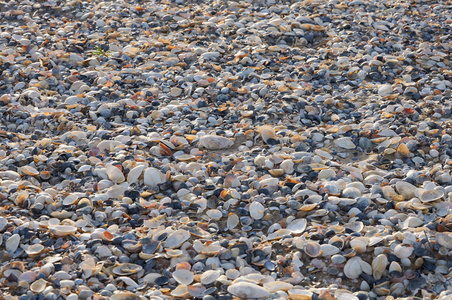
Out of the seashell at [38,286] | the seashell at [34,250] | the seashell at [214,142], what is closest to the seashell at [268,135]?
the seashell at [214,142]

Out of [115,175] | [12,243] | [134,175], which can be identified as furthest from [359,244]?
[12,243]

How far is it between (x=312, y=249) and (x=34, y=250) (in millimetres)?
1476

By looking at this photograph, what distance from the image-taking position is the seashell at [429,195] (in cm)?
283

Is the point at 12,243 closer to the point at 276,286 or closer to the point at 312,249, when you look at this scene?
the point at 276,286

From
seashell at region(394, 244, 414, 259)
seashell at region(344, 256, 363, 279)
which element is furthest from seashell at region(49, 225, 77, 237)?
seashell at region(394, 244, 414, 259)

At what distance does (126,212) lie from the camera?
9.33ft

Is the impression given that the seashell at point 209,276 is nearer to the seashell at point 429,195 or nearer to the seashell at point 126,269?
the seashell at point 126,269

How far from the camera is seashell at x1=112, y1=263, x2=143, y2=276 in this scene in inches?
94.0

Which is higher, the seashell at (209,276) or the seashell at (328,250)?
the seashell at (328,250)

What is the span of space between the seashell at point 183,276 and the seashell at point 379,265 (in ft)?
3.05

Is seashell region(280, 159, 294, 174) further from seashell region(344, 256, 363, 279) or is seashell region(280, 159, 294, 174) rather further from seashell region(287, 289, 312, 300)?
seashell region(287, 289, 312, 300)

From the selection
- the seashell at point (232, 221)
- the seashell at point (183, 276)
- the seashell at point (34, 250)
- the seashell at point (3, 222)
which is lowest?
the seashell at point (232, 221)

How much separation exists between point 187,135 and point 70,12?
3060 millimetres

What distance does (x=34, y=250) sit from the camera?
2494 millimetres
